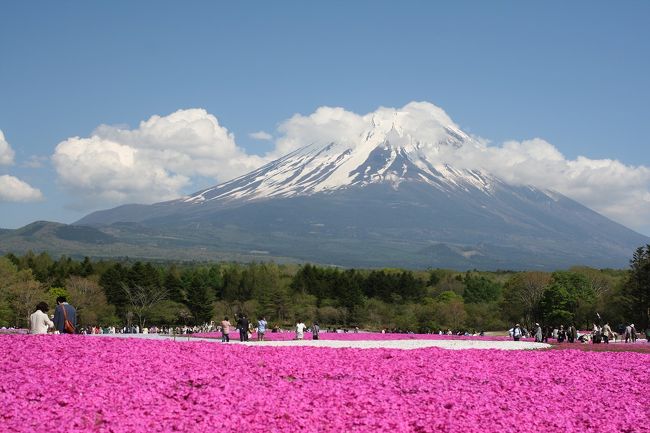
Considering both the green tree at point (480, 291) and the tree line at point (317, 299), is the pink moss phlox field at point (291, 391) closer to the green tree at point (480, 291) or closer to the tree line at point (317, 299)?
the tree line at point (317, 299)

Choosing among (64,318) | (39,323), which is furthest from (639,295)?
(39,323)

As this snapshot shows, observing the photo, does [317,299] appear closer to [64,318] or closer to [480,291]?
[480,291]

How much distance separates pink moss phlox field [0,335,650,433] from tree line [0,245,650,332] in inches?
2358

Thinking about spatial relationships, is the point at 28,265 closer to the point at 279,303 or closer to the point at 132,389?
the point at 279,303

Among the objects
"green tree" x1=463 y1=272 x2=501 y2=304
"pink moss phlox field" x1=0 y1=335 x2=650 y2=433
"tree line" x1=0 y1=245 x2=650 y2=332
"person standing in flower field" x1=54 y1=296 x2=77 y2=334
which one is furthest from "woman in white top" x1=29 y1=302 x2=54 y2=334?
"green tree" x1=463 y1=272 x2=501 y2=304

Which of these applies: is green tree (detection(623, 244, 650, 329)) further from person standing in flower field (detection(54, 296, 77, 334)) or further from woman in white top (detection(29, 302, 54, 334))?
woman in white top (detection(29, 302, 54, 334))

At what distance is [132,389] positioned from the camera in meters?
16.4

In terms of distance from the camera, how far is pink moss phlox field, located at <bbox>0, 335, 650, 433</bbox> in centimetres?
1451

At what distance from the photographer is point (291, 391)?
17.3m

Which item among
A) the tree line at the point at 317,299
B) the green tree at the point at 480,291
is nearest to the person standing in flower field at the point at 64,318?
the tree line at the point at 317,299

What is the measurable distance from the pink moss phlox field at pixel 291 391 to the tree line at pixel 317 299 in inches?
2358

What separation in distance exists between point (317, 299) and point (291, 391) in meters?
97.9

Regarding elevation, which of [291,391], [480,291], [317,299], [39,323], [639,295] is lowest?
[291,391]

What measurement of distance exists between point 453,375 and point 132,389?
9.35m
